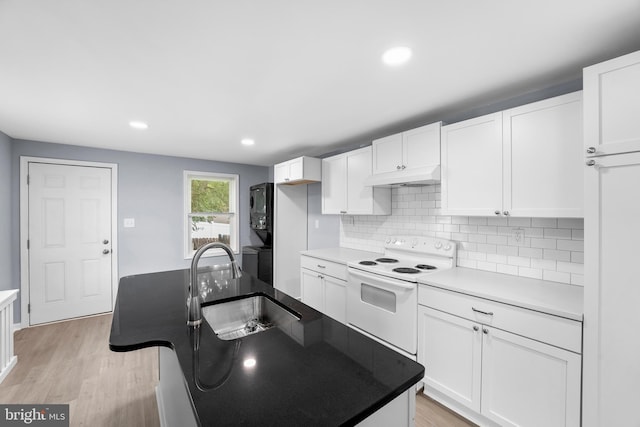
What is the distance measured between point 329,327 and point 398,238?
1.85 metres

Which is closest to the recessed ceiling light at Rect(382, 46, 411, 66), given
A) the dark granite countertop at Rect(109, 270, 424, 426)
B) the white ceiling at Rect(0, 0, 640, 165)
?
the white ceiling at Rect(0, 0, 640, 165)

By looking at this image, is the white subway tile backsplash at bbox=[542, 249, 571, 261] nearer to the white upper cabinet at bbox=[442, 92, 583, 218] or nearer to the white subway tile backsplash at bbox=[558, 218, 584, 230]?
the white subway tile backsplash at bbox=[558, 218, 584, 230]

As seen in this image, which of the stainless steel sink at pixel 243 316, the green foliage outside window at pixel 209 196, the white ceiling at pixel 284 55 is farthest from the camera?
the green foliage outside window at pixel 209 196

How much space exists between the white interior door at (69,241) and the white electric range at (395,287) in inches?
136

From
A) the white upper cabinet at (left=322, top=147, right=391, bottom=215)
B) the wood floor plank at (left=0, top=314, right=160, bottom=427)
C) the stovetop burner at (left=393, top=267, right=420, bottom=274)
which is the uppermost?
the white upper cabinet at (left=322, top=147, right=391, bottom=215)

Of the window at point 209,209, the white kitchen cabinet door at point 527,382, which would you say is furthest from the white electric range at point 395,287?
the window at point 209,209

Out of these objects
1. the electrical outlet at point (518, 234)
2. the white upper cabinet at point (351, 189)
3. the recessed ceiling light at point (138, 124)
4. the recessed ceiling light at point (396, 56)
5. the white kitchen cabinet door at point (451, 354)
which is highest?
the recessed ceiling light at point (396, 56)

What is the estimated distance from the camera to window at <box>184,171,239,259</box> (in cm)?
447

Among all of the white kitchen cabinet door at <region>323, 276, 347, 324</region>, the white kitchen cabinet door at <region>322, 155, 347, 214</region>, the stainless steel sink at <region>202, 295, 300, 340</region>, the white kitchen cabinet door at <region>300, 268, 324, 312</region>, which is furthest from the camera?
the white kitchen cabinet door at <region>322, 155, 347, 214</region>

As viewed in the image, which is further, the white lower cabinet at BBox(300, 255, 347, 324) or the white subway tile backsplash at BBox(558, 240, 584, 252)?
the white lower cabinet at BBox(300, 255, 347, 324)

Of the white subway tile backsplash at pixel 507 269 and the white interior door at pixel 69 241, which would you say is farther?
the white interior door at pixel 69 241

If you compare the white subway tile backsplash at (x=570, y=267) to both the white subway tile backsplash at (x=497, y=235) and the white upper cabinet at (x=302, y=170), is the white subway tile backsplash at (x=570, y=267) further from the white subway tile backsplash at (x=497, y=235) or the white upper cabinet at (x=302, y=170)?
the white upper cabinet at (x=302, y=170)

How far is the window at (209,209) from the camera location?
14.7ft

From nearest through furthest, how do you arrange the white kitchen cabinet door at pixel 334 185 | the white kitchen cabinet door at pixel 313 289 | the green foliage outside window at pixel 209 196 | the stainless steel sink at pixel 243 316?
the stainless steel sink at pixel 243 316, the white kitchen cabinet door at pixel 313 289, the white kitchen cabinet door at pixel 334 185, the green foliage outside window at pixel 209 196
